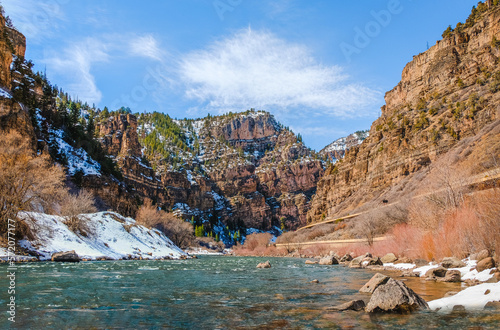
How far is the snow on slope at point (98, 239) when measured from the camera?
105ft

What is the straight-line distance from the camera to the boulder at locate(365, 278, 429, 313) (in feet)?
31.6

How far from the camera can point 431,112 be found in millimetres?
85125

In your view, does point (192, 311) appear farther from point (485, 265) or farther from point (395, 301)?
point (485, 265)

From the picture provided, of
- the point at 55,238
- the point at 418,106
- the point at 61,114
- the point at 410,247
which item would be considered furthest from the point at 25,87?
the point at 418,106

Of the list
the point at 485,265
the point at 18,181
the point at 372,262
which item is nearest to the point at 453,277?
the point at 485,265

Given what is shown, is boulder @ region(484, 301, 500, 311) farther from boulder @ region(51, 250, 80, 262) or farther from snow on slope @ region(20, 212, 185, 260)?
snow on slope @ region(20, 212, 185, 260)

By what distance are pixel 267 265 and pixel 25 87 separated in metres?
85.9

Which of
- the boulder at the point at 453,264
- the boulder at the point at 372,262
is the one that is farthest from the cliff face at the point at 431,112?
the boulder at the point at 453,264

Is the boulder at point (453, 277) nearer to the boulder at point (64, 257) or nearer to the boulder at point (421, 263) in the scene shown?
the boulder at point (421, 263)

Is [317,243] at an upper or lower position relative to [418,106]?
lower

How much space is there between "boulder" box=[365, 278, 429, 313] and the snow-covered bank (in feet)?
1.58

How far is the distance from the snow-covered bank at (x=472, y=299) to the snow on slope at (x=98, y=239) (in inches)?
1243

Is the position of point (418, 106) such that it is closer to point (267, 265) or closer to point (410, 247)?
point (410, 247)

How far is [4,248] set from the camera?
88.6ft
